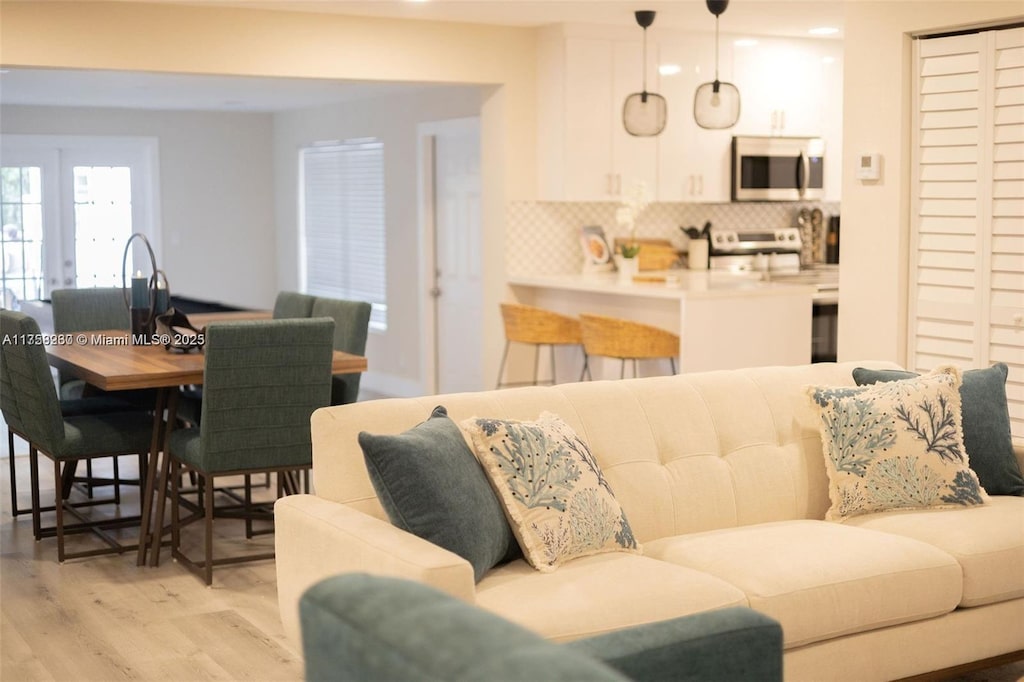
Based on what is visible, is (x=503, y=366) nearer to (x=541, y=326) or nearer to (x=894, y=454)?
(x=541, y=326)

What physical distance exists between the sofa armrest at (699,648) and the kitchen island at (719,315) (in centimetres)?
403

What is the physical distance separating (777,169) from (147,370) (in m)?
4.85

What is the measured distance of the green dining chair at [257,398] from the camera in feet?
14.3

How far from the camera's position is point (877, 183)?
5254mm

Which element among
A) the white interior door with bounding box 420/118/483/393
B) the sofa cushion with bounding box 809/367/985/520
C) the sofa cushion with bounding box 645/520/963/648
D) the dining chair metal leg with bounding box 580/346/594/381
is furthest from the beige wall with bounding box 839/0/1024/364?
the white interior door with bounding box 420/118/483/393

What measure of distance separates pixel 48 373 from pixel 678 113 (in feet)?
14.5

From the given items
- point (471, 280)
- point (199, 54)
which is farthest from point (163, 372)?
point (471, 280)

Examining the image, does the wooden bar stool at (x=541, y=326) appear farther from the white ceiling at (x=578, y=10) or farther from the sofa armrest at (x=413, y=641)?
the sofa armrest at (x=413, y=641)

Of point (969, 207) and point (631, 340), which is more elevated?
point (969, 207)

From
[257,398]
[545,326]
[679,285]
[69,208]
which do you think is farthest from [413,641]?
[69,208]

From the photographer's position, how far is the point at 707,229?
802cm

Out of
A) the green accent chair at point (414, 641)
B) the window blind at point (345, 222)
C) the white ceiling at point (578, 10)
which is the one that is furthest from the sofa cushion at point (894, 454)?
the window blind at point (345, 222)

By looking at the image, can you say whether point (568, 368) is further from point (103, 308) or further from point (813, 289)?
point (103, 308)

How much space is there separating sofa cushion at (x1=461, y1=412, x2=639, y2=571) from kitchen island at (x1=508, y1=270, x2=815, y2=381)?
10.4 feet
